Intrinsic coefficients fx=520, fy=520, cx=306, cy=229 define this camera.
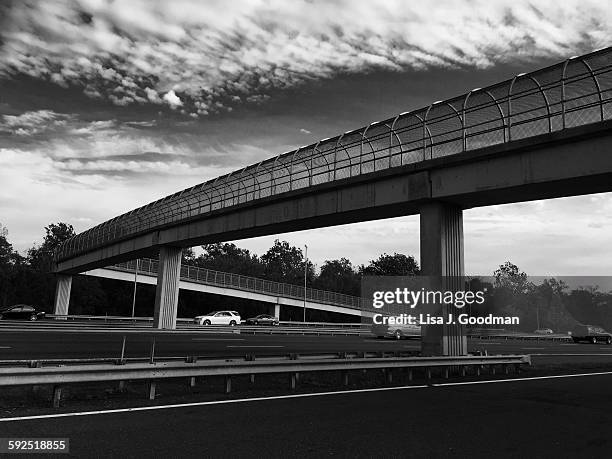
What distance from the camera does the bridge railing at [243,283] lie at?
5631 centimetres

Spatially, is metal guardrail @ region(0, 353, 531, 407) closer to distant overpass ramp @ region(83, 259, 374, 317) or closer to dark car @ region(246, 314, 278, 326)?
dark car @ region(246, 314, 278, 326)

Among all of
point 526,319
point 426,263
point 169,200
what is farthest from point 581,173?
point 526,319

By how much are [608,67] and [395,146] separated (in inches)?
260

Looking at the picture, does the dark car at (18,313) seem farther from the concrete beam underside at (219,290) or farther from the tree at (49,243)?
the tree at (49,243)

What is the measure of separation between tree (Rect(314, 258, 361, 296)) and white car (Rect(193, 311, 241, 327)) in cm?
5252

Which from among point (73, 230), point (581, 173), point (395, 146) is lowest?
point (581, 173)

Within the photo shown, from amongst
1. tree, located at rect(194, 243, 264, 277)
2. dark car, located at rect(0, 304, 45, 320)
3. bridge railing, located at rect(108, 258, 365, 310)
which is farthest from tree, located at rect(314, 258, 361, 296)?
dark car, located at rect(0, 304, 45, 320)

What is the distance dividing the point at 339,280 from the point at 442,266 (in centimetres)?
9400

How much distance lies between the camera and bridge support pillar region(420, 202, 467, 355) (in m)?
16.1

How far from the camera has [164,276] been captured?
33.0 m

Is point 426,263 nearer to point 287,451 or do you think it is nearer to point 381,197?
point 381,197

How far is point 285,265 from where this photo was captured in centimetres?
11919

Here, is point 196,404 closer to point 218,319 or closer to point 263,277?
point 218,319

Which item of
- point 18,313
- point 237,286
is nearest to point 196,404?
point 18,313
